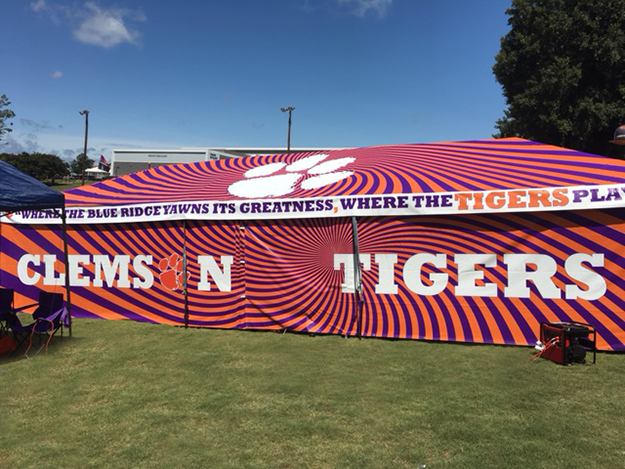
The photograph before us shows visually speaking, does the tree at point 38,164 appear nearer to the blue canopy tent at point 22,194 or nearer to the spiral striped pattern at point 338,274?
the spiral striped pattern at point 338,274

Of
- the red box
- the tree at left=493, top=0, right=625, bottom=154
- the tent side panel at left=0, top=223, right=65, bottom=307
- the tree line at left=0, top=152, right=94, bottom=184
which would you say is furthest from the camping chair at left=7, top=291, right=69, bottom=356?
the tree line at left=0, top=152, right=94, bottom=184

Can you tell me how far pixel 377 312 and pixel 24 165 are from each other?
69748mm

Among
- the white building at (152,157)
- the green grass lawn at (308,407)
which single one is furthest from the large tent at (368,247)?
the white building at (152,157)

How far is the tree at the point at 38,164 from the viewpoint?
60.5 metres

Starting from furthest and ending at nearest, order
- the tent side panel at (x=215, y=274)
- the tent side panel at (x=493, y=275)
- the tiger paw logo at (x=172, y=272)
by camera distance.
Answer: the tiger paw logo at (x=172, y=272)
the tent side panel at (x=215, y=274)
the tent side panel at (x=493, y=275)

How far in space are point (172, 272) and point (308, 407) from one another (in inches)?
213

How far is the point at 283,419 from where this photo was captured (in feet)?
14.9

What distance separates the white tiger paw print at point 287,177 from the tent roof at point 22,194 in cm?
358

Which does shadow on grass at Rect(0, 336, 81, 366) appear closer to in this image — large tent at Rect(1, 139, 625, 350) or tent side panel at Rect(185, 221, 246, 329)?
large tent at Rect(1, 139, 625, 350)

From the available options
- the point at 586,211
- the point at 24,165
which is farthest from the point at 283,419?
the point at 24,165

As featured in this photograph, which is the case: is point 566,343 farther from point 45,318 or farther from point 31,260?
point 31,260

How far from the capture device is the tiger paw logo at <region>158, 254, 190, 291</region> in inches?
356

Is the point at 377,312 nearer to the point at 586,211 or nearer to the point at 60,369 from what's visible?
the point at 586,211

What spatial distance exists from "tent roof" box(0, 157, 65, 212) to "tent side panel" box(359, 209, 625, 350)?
5638 mm
